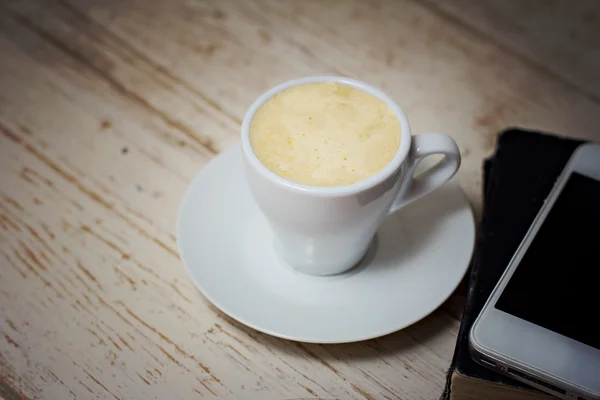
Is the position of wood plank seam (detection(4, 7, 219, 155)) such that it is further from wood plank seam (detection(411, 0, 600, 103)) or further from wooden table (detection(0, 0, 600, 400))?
wood plank seam (detection(411, 0, 600, 103))

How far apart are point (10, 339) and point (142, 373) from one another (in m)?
0.12

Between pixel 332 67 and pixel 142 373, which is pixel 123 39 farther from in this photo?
pixel 142 373

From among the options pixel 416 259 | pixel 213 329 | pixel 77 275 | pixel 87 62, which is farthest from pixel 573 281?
pixel 87 62

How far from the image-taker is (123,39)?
0.84 metres

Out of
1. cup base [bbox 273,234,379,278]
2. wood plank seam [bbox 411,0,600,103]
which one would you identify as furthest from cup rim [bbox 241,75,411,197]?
wood plank seam [bbox 411,0,600,103]

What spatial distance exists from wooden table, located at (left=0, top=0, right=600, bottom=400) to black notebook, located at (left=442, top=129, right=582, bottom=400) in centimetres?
6

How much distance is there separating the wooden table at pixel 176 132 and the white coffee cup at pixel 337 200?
0.08 meters

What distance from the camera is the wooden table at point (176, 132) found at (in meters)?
0.54

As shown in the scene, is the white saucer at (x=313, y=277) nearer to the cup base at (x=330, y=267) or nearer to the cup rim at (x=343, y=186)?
the cup base at (x=330, y=267)

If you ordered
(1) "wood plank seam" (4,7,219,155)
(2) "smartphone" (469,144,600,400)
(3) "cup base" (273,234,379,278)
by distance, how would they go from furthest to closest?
(1) "wood plank seam" (4,7,219,155) → (3) "cup base" (273,234,379,278) → (2) "smartphone" (469,144,600,400)

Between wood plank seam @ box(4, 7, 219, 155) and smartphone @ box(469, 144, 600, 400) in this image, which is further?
wood plank seam @ box(4, 7, 219, 155)

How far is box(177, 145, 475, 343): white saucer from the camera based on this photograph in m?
0.52

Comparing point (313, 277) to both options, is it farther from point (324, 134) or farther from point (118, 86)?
point (118, 86)

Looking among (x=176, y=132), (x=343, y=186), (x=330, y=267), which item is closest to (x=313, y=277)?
(x=330, y=267)
